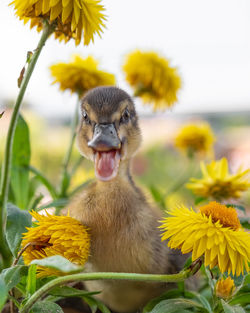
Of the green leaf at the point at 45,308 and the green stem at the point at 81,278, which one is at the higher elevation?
the green stem at the point at 81,278

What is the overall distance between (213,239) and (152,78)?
480mm

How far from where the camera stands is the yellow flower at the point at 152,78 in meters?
0.83

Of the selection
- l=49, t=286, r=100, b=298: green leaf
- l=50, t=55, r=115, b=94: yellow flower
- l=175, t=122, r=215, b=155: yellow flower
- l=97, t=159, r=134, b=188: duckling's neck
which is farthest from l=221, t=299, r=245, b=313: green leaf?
l=175, t=122, r=215, b=155: yellow flower

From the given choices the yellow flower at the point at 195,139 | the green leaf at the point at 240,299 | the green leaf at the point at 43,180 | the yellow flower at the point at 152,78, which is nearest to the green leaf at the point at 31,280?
the green leaf at the point at 240,299

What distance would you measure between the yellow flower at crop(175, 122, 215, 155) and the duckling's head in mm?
330

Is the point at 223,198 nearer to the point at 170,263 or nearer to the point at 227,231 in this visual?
the point at 170,263

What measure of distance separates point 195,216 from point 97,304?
0.66 feet

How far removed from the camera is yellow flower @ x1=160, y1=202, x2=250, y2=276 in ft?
1.38

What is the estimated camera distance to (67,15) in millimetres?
478

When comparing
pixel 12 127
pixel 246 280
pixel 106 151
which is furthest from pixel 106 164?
pixel 246 280

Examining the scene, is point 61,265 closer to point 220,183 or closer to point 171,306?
point 171,306

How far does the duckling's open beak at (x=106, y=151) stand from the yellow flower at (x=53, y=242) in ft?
0.25

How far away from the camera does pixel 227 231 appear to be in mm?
432

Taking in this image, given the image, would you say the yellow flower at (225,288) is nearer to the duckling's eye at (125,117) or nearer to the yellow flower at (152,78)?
the duckling's eye at (125,117)
